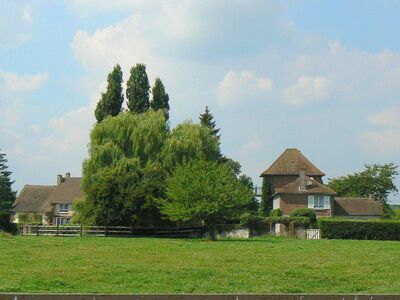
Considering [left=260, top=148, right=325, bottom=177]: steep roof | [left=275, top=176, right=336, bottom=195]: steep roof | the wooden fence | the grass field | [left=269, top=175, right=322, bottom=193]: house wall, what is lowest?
the grass field

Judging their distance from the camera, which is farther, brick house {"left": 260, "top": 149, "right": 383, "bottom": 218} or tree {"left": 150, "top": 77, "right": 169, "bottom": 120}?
brick house {"left": 260, "top": 149, "right": 383, "bottom": 218}

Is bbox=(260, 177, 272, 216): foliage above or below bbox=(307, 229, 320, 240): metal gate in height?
above

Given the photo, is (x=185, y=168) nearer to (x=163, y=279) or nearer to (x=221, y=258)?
(x=221, y=258)

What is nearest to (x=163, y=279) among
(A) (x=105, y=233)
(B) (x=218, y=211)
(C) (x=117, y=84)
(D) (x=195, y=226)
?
(B) (x=218, y=211)

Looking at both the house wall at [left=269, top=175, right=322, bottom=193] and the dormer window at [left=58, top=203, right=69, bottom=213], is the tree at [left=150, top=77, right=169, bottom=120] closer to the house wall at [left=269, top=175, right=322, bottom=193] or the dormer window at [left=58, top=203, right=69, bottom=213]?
the house wall at [left=269, top=175, right=322, bottom=193]

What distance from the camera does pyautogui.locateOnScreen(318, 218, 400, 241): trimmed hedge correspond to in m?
53.7

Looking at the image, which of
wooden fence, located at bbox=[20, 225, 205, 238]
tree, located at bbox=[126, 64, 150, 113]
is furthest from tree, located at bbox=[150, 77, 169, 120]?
wooden fence, located at bbox=[20, 225, 205, 238]

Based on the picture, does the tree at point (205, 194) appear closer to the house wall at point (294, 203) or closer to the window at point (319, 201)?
the house wall at point (294, 203)

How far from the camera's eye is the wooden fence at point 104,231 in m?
51.5

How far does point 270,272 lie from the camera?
20062 mm

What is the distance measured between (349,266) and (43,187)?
87.8 m

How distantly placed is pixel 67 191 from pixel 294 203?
116ft

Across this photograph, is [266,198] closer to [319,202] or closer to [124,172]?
[319,202]

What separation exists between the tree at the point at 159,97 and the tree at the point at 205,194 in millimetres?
20441
